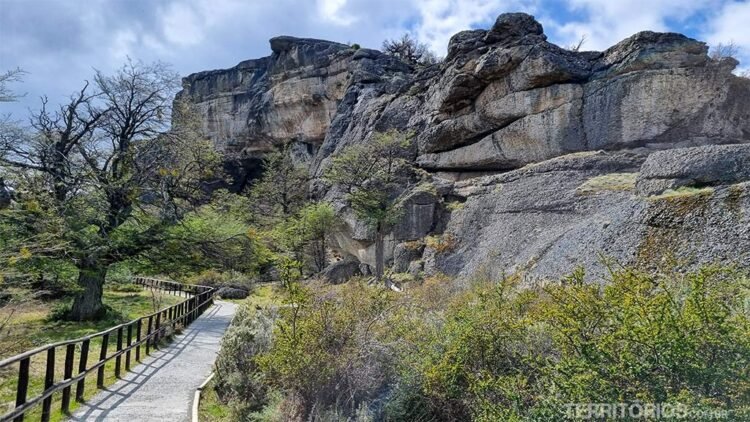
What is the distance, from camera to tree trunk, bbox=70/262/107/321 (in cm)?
1583

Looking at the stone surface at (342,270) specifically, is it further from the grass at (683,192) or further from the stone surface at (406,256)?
the grass at (683,192)

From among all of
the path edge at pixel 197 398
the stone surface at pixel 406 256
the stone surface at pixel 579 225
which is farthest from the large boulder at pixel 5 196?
the stone surface at pixel 406 256

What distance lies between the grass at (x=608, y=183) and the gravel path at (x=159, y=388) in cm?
1177

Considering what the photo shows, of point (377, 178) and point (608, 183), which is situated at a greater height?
point (377, 178)

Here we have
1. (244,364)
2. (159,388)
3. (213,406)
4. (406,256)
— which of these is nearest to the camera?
(213,406)

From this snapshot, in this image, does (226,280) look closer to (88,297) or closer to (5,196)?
(88,297)

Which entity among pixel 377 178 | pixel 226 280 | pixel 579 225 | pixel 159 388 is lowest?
pixel 226 280

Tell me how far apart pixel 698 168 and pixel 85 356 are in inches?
456

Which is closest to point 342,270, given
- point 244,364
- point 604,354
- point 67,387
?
point 244,364

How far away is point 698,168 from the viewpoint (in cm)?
885

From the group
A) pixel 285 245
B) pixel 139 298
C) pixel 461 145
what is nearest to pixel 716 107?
pixel 461 145

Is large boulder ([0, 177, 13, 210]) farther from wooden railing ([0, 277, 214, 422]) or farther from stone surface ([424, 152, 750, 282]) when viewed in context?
stone surface ([424, 152, 750, 282])

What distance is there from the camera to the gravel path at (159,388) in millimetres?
6422

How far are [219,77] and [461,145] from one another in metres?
38.8
